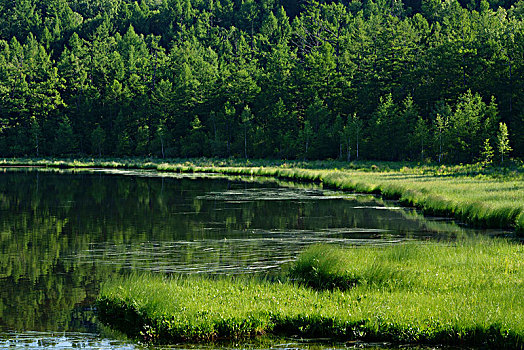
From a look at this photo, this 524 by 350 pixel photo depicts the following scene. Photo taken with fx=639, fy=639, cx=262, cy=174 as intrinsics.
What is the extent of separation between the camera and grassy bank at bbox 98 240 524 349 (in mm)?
12375

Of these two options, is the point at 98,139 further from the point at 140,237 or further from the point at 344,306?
the point at 344,306

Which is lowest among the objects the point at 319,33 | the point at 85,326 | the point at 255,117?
the point at 85,326

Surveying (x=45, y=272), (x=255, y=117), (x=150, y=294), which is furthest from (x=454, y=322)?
(x=255, y=117)

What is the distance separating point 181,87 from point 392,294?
404 ft

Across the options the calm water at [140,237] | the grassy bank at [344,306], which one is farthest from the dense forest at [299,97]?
the grassy bank at [344,306]

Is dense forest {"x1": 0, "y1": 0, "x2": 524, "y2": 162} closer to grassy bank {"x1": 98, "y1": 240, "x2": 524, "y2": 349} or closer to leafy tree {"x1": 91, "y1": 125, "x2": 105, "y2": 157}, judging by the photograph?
leafy tree {"x1": 91, "y1": 125, "x2": 105, "y2": 157}

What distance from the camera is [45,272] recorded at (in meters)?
19.8

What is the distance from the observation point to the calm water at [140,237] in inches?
581

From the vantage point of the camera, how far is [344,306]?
44.7 feet

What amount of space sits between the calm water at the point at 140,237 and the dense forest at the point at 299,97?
45939 millimetres

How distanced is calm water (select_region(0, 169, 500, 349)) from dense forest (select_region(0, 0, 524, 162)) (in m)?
45.9

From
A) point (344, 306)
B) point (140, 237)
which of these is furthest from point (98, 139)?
point (344, 306)

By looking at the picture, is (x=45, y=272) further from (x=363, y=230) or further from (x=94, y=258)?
(x=363, y=230)

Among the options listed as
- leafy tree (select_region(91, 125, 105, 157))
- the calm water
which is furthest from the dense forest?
the calm water
